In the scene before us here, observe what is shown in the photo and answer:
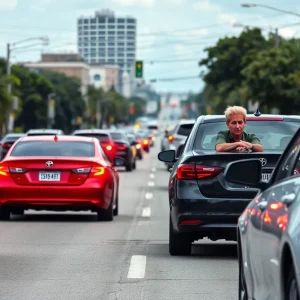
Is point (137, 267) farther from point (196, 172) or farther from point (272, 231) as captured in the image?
point (272, 231)

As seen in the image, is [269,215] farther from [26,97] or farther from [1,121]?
[26,97]

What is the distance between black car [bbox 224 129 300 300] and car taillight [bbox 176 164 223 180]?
13.5 feet

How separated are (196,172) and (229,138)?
2.27ft

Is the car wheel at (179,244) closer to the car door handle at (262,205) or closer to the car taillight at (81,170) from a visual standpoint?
the car taillight at (81,170)

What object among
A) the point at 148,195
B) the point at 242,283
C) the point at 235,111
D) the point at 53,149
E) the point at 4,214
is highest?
the point at 235,111

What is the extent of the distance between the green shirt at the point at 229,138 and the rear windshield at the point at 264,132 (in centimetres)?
27

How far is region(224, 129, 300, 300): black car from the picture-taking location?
5.73 m

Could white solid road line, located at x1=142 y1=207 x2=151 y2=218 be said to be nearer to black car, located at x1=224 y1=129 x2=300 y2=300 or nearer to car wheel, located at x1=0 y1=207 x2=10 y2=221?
car wheel, located at x1=0 y1=207 x2=10 y2=221

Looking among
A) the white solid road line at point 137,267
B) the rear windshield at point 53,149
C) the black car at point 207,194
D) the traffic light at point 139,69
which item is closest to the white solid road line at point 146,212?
the rear windshield at point 53,149

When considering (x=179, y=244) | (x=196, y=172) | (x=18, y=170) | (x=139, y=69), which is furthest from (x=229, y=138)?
(x=139, y=69)

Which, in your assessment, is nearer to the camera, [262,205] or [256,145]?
[262,205]

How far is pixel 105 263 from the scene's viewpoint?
12.0 m

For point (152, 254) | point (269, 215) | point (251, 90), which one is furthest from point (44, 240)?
point (251, 90)

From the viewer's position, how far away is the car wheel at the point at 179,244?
1255 cm
